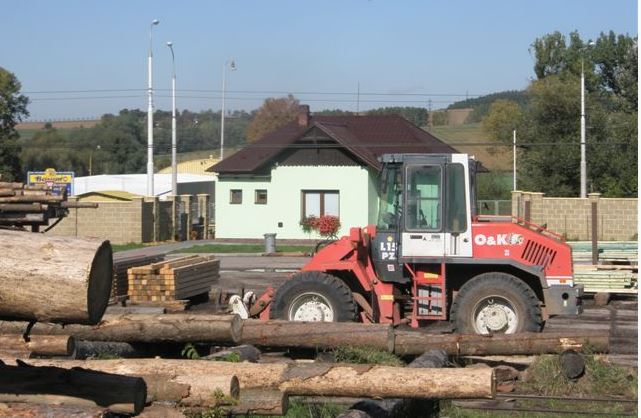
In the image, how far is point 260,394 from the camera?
26.9 ft

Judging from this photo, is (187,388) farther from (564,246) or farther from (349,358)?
(564,246)

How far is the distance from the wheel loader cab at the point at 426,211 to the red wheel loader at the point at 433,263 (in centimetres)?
1

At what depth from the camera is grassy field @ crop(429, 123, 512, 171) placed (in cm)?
9181

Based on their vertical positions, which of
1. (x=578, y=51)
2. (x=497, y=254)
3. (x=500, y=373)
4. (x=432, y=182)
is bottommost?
(x=500, y=373)

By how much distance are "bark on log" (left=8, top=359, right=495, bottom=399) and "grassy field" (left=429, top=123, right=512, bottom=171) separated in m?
68.0

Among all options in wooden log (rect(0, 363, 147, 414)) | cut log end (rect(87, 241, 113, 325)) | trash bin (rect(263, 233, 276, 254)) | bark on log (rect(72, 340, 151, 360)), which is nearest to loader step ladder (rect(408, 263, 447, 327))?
bark on log (rect(72, 340, 151, 360))

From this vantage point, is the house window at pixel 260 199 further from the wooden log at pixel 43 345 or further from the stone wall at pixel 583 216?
the wooden log at pixel 43 345

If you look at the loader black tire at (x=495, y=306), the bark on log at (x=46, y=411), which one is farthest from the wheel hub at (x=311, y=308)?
the bark on log at (x=46, y=411)

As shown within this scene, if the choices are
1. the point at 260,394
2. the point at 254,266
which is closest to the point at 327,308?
the point at 260,394

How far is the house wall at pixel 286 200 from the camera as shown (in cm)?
4597

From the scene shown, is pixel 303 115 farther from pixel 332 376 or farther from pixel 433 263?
pixel 332 376

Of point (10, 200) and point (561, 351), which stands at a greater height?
point (10, 200)

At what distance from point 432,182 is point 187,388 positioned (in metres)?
8.14

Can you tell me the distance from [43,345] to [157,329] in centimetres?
234
